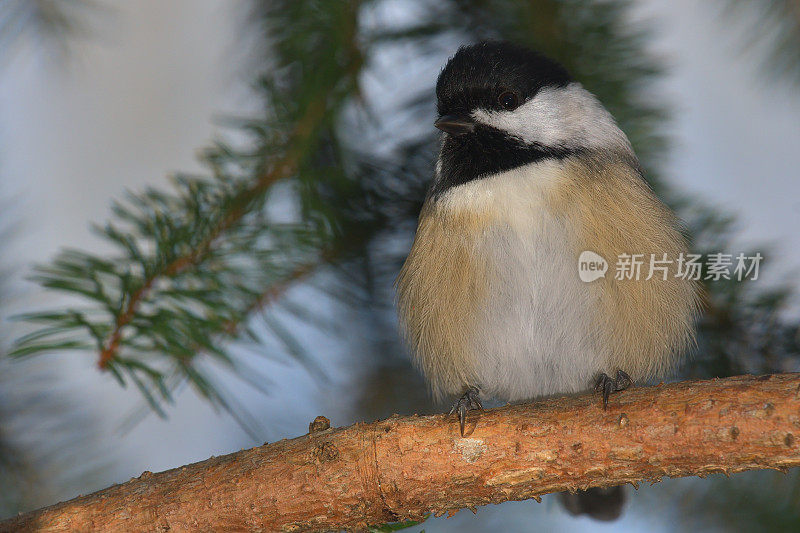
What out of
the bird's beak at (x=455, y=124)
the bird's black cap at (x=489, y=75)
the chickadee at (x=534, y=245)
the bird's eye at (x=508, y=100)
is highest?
the bird's black cap at (x=489, y=75)

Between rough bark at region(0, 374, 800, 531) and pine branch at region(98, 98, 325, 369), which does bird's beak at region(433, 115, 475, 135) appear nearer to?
pine branch at region(98, 98, 325, 369)

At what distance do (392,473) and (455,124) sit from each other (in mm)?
650

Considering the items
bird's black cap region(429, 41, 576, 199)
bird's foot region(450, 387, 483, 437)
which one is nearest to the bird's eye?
bird's black cap region(429, 41, 576, 199)

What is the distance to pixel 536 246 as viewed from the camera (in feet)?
4.03

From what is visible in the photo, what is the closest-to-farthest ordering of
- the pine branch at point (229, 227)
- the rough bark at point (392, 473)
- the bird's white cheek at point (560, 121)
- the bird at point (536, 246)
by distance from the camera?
the rough bark at point (392, 473), the pine branch at point (229, 227), the bird at point (536, 246), the bird's white cheek at point (560, 121)

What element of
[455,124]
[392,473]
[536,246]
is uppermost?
[455,124]

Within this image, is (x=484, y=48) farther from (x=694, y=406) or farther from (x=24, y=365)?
(x=24, y=365)

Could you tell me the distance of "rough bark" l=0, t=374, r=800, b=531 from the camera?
925 mm

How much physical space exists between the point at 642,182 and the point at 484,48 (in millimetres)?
404

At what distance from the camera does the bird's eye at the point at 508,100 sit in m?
1.34

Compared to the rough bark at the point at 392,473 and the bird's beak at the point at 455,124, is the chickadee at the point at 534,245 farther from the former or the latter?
the rough bark at the point at 392,473

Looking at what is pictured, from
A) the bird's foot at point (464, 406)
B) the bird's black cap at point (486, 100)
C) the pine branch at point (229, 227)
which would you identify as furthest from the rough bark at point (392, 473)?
the bird's black cap at point (486, 100)

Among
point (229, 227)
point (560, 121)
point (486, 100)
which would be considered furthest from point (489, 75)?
point (229, 227)

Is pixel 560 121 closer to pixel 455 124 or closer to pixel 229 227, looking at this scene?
pixel 455 124
